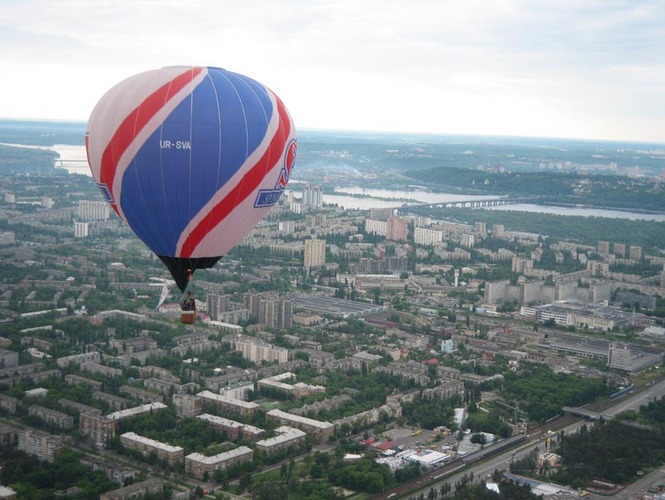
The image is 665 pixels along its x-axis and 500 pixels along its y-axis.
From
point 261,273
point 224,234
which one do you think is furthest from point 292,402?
point 261,273

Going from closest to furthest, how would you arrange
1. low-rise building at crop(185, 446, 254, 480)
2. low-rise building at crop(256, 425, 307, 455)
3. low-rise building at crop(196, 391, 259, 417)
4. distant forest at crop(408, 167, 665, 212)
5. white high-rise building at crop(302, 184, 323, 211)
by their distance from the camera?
low-rise building at crop(185, 446, 254, 480), low-rise building at crop(256, 425, 307, 455), low-rise building at crop(196, 391, 259, 417), white high-rise building at crop(302, 184, 323, 211), distant forest at crop(408, 167, 665, 212)

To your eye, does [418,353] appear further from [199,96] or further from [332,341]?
[199,96]

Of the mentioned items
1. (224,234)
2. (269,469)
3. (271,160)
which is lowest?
(269,469)

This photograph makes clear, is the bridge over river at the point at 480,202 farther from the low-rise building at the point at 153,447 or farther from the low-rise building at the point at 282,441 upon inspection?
the low-rise building at the point at 153,447

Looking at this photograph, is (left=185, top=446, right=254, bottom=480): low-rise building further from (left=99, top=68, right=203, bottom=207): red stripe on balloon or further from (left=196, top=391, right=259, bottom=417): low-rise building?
(left=99, top=68, right=203, bottom=207): red stripe on balloon

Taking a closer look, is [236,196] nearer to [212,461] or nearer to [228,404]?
[212,461]

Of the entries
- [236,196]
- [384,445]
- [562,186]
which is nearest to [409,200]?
[562,186]

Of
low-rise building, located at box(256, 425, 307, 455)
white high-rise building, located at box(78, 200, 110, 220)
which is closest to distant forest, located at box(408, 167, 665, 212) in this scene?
white high-rise building, located at box(78, 200, 110, 220)
